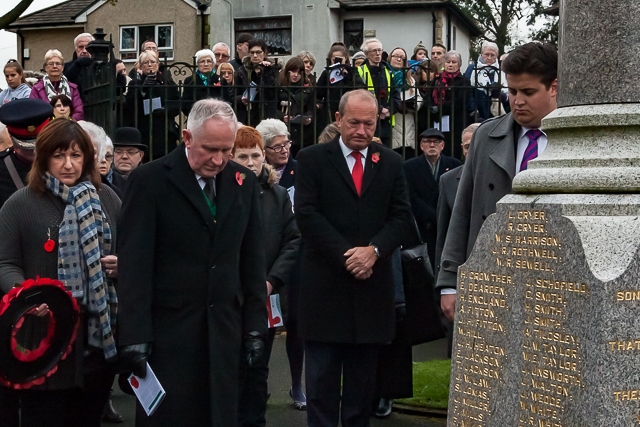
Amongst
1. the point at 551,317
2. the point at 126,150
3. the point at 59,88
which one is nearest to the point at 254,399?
the point at 126,150

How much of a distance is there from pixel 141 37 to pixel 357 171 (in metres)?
36.1

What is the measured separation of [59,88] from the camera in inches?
489

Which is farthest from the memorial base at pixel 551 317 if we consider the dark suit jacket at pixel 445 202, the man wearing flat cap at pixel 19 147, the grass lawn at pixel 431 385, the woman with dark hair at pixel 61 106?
the woman with dark hair at pixel 61 106

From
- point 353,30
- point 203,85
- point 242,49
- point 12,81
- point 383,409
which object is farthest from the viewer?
point 353,30

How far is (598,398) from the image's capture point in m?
3.85

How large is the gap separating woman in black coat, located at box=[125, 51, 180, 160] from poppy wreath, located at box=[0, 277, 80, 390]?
6802mm

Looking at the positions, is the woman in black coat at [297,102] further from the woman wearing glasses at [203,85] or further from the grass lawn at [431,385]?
the grass lawn at [431,385]

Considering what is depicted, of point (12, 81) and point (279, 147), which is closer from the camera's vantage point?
point (279, 147)

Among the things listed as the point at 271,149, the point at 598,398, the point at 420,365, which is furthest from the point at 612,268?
the point at 420,365

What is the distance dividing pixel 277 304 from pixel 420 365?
2543 millimetres

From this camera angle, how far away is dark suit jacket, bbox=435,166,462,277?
613cm

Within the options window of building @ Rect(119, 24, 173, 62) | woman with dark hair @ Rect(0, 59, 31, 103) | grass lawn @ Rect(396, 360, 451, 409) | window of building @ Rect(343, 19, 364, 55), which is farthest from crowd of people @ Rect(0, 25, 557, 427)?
window of building @ Rect(119, 24, 173, 62)

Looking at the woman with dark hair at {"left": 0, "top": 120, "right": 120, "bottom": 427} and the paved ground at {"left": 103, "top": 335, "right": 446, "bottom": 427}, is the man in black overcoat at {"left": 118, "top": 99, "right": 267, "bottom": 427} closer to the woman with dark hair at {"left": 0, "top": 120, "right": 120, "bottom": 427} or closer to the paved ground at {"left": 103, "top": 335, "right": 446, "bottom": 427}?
the woman with dark hair at {"left": 0, "top": 120, "right": 120, "bottom": 427}

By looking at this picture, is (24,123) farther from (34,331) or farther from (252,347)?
(252,347)
